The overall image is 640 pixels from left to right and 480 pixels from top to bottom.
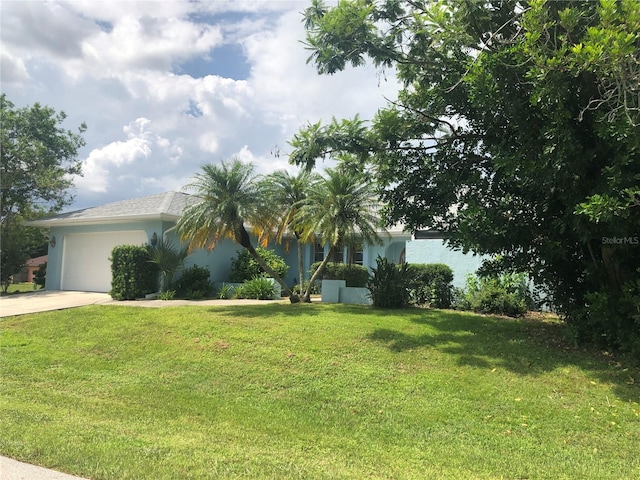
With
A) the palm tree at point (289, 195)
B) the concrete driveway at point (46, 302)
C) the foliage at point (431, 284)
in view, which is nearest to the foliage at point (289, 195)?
the palm tree at point (289, 195)

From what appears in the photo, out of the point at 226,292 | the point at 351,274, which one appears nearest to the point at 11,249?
the point at 226,292

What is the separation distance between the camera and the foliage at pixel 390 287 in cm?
1288

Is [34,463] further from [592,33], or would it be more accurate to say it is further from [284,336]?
[592,33]

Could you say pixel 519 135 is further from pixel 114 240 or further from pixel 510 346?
pixel 114 240

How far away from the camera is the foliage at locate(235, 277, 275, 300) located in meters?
16.2

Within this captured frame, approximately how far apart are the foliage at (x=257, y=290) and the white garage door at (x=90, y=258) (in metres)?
4.61

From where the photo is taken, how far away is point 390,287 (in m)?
12.9

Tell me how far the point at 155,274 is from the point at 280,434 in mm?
12438

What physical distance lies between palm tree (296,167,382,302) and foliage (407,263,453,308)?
6.34 feet

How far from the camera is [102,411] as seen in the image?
551 centimetres

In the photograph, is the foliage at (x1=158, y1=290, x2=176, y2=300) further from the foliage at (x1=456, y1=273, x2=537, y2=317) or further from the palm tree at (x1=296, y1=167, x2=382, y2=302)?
the foliage at (x1=456, y1=273, x2=537, y2=317)

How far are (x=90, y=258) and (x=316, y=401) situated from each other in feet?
52.7

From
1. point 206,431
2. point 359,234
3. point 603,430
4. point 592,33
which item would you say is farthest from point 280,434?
point 359,234

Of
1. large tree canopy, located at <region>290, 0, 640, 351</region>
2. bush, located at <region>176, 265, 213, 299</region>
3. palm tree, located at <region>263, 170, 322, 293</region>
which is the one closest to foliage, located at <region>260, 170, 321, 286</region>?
palm tree, located at <region>263, 170, 322, 293</region>
